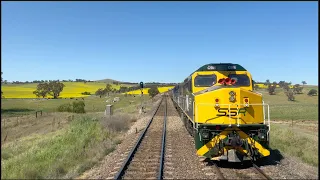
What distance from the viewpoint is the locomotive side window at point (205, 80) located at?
12.9 metres

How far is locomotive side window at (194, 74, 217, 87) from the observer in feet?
42.4

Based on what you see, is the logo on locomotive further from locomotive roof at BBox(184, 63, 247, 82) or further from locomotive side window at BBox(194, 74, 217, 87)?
locomotive roof at BBox(184, 63, 247, 82)

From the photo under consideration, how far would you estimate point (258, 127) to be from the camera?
10531mm

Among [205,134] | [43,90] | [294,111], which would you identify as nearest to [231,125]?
[205,134]

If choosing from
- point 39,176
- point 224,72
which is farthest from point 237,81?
point 39,176

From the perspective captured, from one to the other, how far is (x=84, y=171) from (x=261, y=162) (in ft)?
20.5

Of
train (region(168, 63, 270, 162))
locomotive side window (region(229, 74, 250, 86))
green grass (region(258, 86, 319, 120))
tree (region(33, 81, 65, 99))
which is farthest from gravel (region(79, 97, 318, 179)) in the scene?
tree (region(33, 81, 65, 99))

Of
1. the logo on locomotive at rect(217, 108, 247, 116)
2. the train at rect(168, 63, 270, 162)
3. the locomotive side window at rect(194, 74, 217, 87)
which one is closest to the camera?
the train at rect(168, 63, 270, 162)

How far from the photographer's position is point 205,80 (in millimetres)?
13055

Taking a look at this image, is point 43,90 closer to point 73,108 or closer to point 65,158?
point 73,108

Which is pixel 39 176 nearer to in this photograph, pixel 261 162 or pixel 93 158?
pixel 93 158

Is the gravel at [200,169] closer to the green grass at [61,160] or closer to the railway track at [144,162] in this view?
the railway track at [144,162]

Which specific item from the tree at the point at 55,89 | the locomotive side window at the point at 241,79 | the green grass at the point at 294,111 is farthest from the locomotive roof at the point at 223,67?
the tree at the point at 55,89

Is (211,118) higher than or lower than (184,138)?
higher
